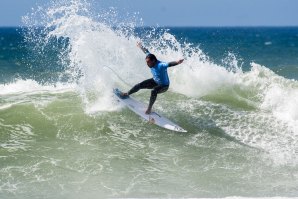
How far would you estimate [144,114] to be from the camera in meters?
11.9

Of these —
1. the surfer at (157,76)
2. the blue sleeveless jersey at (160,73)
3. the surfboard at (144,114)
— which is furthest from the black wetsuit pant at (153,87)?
the surfboard at (144,114)

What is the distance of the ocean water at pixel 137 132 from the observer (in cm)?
841

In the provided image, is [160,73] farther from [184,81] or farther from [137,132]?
[184,81]

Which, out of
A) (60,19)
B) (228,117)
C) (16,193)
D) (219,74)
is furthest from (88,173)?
(219,74)

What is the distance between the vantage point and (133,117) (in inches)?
477

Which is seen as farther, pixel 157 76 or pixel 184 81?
pixel 184 81

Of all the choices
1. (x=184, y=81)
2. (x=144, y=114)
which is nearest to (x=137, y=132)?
(x=144, y=114)

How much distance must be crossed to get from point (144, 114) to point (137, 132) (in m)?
0.75

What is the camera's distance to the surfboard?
37.4 feet

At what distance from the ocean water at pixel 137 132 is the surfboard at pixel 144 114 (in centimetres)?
16

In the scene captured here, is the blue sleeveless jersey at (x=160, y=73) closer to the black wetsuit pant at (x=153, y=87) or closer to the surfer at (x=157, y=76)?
Answer: the surfer at (x=157, y=76)

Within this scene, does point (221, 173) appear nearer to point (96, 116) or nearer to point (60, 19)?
point (96, 116)

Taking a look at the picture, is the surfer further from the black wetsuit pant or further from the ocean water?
the ocean water

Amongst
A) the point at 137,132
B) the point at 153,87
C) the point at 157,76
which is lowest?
the point at 137,132
